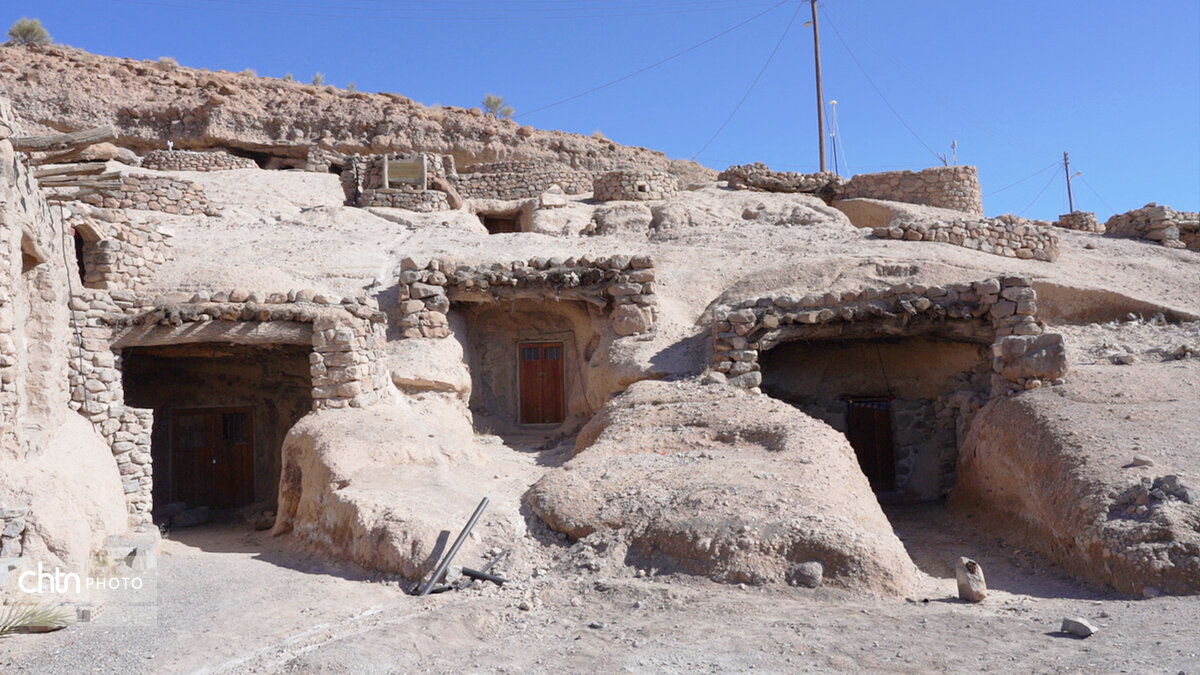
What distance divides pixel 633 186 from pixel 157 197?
9.91 m

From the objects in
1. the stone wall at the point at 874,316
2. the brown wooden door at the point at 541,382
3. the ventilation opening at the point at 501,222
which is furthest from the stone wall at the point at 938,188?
the brown wooden door at the point at 541,382

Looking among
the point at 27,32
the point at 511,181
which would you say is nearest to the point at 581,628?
the point at 511,181

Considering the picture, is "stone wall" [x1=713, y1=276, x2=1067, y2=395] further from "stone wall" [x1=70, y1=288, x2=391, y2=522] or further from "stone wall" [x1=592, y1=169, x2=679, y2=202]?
"stone wall" [x1=592, y1=169, x2=679, y2=202]

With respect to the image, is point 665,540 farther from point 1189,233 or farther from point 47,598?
point 1189,233

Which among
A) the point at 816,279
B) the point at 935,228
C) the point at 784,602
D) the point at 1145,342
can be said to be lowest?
the point at 784,602

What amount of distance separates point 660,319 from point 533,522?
5817mm

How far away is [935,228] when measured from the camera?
16562 mm

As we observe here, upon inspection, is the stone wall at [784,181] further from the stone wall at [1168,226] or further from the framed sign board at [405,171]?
the framed sign board at [405,171]

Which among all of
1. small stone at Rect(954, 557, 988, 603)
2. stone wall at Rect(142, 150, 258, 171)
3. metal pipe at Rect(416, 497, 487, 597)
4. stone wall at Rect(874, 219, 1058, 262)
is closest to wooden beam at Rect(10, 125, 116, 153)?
metal pipe at Rect(416, 497, 487, 597)

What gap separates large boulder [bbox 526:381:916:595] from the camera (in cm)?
716

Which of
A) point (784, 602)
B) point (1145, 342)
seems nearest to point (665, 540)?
point (784, 602)

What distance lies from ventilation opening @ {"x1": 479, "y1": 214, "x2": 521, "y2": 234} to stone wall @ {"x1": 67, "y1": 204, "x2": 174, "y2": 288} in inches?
329

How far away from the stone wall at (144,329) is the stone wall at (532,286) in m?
1.88

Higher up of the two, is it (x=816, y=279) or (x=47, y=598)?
(x=816, y=279)
